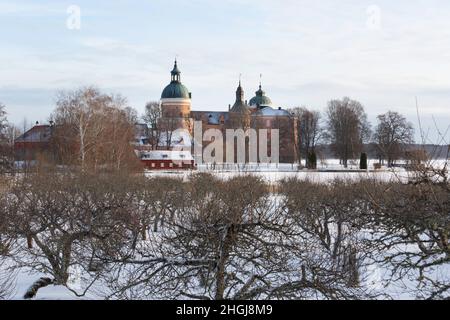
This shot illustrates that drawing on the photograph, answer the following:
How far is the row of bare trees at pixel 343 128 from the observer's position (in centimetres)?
6171

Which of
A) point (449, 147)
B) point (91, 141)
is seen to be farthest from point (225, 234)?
point (91, 141)

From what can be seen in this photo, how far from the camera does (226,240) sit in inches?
318

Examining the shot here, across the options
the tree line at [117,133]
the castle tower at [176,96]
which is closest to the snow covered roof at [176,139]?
the tree line at [117,133]

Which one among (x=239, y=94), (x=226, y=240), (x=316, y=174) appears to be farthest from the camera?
(x=239, y=94)

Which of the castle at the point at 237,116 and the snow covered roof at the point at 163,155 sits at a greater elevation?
the castle at the point at 237,116

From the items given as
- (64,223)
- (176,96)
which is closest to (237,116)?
(176,96)

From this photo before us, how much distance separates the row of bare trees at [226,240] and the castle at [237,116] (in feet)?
194

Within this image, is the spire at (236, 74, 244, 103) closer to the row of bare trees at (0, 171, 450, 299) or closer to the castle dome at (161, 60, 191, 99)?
the castle dome at (161, 60, 191, 99)

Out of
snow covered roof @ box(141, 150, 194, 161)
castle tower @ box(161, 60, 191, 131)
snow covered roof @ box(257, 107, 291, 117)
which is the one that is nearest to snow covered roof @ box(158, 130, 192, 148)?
snow covered roof @ box(141, 150, 194, 161)

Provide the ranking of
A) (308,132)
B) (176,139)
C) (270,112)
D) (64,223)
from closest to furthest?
(64,223) < (308,132) < (176,139) < (270,112)

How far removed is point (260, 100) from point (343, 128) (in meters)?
50.7

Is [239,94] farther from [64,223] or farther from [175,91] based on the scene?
[64,223]

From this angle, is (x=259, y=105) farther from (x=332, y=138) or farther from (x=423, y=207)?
(x=423, y=207)

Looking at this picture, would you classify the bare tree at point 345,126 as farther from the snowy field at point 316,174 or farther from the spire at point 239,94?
the spire at point 239,94
